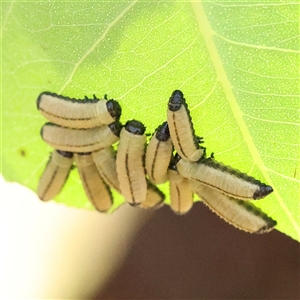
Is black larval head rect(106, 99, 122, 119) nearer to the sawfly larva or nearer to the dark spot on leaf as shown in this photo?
the sawfly larva

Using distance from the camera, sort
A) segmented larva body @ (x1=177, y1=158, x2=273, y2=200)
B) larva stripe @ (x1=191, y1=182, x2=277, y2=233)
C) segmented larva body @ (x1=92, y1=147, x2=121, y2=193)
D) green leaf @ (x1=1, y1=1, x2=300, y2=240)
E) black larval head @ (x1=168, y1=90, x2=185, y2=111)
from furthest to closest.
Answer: segmented larva body @ (x1=92, y1=147, x2=121, y2=193) → larva stripe @ (x1=191, y1=182, x2=277, y2=233) → segmented larva body @ (x1=177, y1=158, x2=273, y2=200) → black larval head @ (x1=168, y1=90, x2=185, y2=111) → green leaf @ (x1=1, y1=1, x2=300, y2=240)

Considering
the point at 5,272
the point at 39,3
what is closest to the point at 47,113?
the point at 39,3

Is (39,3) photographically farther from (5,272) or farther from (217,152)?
(5,272)

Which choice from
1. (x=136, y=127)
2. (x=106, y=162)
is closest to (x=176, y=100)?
(x=136, y=127)

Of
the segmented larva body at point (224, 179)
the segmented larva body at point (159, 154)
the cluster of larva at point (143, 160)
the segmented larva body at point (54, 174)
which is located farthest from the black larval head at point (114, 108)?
the segmented larva body at point (54, 174)

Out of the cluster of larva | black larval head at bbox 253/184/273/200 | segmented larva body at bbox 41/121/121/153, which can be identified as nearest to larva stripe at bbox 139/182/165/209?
the cluster of larva

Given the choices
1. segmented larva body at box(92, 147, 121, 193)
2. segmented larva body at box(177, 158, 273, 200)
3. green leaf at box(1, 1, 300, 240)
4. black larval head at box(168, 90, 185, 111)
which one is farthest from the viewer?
segmented larva body at box(92, 147, 121, 193)

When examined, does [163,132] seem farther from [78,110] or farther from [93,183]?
[93,183]
